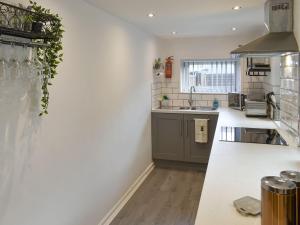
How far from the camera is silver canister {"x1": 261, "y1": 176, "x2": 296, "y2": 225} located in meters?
0.94

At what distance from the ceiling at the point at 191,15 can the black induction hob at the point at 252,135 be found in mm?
1209

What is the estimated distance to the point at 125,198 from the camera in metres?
3.39

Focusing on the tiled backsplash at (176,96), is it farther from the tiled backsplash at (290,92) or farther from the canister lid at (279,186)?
the canister lid at (279,186)

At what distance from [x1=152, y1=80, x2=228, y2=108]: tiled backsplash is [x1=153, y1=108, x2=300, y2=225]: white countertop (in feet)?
6.88

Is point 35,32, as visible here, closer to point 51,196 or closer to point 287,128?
point 51,196

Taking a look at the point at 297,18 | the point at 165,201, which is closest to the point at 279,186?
the point at 297,18

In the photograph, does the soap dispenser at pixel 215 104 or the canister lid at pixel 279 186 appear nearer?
the canister lid at pixel 279 186

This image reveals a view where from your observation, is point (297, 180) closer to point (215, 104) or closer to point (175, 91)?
point (215, 104)

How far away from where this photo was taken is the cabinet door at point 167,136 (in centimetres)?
446

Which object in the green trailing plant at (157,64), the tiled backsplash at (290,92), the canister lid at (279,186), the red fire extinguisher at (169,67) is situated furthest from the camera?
the red fire extinguisher at (169,67)

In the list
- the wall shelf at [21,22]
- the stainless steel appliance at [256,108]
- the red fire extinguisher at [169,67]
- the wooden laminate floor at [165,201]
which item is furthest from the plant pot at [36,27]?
the red fire extinguisher at [169,67]

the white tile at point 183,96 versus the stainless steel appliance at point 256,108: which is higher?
the white tile at point 183,96

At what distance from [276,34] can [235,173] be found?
1.48 metres

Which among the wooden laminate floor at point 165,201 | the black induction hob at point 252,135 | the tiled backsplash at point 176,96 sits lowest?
the wooden laminate floor at point 165,201
